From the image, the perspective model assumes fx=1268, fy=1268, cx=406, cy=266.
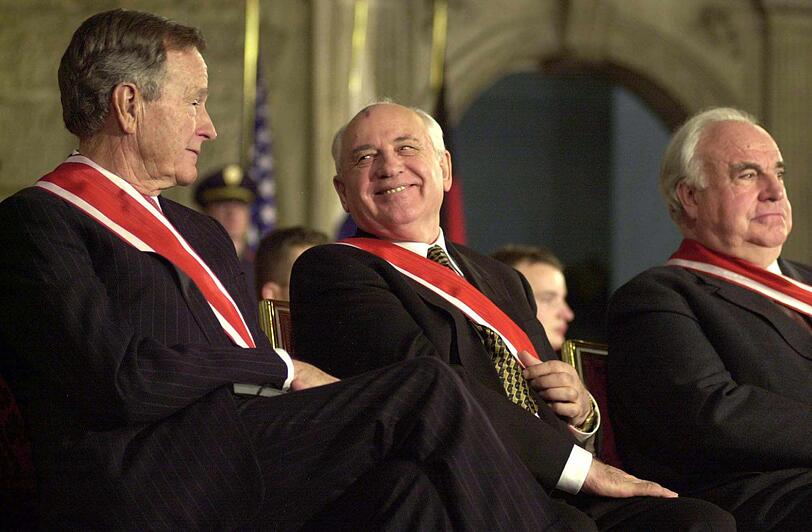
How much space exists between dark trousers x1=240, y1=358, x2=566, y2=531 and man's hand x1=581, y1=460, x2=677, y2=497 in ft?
1.07

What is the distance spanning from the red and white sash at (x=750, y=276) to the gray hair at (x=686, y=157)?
0.18 meters

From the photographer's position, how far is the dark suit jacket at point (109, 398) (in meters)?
2.30

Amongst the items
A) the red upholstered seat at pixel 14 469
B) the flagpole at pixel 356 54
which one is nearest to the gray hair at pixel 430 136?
the red upholstered seat at pixel 14 469

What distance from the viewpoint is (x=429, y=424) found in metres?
2.29

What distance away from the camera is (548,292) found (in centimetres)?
452

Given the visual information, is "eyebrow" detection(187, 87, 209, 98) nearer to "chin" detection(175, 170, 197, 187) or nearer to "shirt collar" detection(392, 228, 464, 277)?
"chin" detection(175, 170, 197, 187)

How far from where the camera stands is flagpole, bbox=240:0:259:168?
25.7 ft

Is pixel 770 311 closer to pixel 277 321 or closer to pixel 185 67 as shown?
pixel 277 321

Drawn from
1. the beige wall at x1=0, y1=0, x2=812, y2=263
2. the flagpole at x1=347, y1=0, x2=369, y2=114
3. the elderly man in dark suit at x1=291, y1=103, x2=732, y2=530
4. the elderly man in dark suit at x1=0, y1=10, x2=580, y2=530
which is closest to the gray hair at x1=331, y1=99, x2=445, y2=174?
the elderly man in dark suit at x1=291, y1=103, x2=732, y2=530

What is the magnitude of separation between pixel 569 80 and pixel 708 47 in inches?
253

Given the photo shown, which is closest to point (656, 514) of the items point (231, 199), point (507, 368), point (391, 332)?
point (507, 368)

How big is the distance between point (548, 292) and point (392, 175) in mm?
1451

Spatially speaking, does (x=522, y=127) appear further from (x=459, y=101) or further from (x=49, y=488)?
(x=49, y=488)

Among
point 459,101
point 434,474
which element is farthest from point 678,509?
point 459,101
